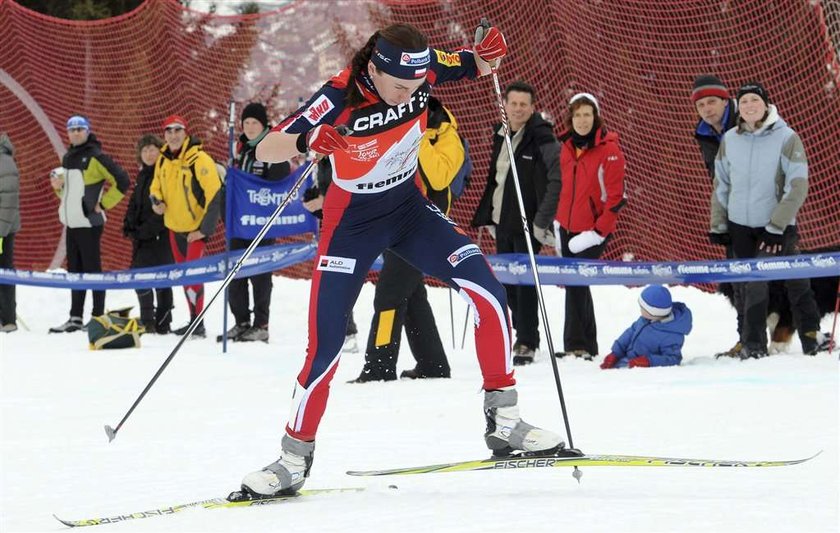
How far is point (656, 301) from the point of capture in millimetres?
7500

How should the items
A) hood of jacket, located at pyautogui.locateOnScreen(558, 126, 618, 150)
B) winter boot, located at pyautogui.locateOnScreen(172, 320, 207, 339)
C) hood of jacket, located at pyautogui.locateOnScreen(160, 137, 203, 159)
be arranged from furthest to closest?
hood of jacket, located at pyautogui.locateOnScreen(160, 137, 203, 159) < winter boot, located at pyautogui.locateOnScreen(172, 320, 207, 339) < hood of jacket, located at pyautogui.locateOnScreen(558, 126, 618, 150)

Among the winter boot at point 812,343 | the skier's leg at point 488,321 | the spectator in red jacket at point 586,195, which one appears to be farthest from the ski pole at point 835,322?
the skier's leg at point 488,321

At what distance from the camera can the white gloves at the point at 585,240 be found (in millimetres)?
8430

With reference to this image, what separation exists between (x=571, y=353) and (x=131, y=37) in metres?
8.86

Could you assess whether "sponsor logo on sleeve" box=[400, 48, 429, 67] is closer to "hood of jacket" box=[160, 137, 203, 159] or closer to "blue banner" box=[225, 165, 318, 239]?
"blue banner" box=[225, 165, 318, 239]

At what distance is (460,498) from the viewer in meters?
4.30

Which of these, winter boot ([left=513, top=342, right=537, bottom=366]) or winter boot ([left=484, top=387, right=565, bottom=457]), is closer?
winter boot ([left=484, top=387, right=565, bottom=457])

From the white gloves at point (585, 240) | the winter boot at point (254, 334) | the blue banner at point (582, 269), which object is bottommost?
the winter boot at point (254, 334)

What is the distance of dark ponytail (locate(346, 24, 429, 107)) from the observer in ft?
14.5

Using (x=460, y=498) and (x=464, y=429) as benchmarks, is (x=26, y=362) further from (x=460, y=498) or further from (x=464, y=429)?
(x=460, y=498)

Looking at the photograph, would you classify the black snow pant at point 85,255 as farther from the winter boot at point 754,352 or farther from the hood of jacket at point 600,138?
the winter boot at point 754,352

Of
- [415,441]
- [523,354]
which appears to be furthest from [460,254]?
[523,354]

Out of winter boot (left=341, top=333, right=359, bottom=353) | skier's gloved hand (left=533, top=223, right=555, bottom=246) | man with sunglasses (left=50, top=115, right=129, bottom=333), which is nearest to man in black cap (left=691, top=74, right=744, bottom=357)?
skier's gloved hand (left=533, top=223, right=555, bottom=246)

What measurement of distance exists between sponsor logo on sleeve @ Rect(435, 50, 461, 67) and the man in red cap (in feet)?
20.4
